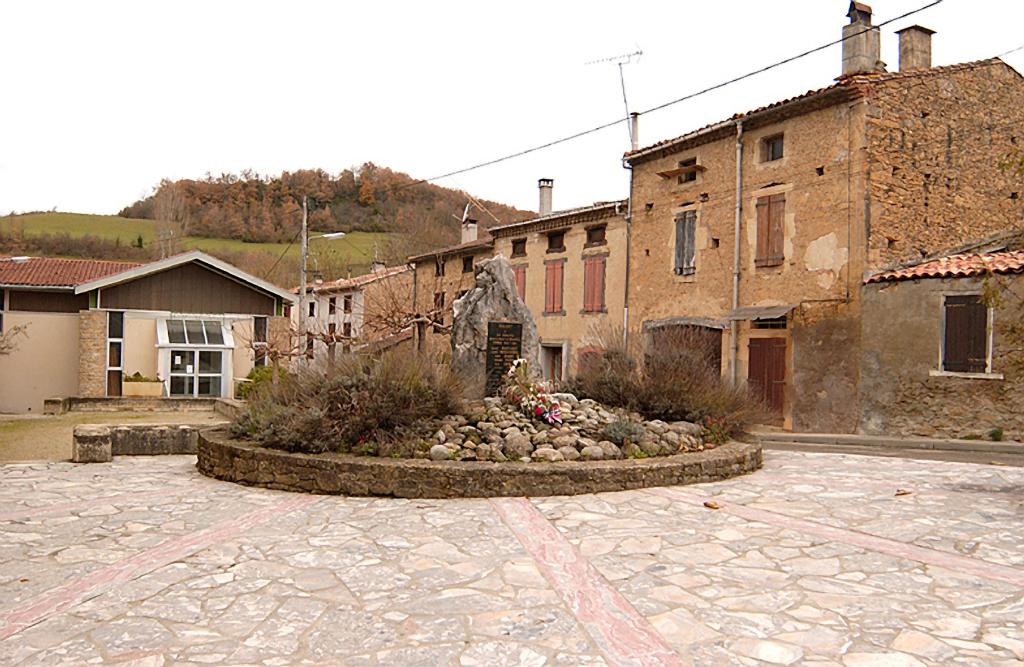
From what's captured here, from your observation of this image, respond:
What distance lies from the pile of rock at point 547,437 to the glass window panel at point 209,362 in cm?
1481

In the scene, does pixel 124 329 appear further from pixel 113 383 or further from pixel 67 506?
pixel 67 506

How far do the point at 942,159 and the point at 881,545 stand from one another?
530 inches

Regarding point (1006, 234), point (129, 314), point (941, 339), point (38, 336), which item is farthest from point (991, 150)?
point (38, 336)

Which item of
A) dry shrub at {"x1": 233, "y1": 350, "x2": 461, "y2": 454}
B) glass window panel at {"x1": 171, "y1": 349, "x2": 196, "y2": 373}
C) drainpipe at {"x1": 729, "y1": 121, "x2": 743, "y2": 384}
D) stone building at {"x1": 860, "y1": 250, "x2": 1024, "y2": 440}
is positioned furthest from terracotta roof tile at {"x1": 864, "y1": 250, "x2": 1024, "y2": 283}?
glass window panel at {"x1": 171, "y1": 349, "x2": 196, "y2": 373}

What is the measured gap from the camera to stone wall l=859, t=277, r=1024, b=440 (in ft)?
44.0

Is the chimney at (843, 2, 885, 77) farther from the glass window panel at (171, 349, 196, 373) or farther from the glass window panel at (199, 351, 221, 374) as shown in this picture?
the glass window panel at (171, 349, 196, 373)

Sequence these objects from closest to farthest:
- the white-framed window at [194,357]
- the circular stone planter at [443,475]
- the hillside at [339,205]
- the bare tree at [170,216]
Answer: the circular stone planter at [443,475], the white-framed window at [194,357], the hillside at [339,205], the bare tree at [170,216]

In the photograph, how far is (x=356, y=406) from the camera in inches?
328

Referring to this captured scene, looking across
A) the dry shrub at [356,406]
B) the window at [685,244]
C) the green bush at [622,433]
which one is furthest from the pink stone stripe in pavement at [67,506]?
the window at [685,244]

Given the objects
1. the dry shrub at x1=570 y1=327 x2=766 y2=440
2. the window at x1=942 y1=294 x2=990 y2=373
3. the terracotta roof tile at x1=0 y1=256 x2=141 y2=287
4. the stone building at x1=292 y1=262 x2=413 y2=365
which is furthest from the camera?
the stone building at x1=292 y1=262 x2=413 y2=365

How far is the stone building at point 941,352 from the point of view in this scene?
43.9 feet

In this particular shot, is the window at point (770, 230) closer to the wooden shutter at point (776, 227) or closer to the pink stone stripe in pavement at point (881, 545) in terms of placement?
the wooden shutter at point (776, 227)

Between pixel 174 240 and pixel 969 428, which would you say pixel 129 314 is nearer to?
pixel 969 428

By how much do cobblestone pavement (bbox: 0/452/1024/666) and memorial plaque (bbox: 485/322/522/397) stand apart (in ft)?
10.7
